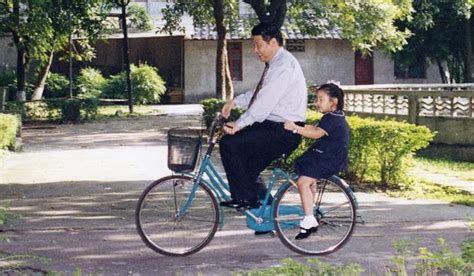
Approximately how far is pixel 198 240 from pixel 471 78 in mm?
28132

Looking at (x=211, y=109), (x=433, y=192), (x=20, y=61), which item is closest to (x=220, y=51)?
(x=211, y=109)

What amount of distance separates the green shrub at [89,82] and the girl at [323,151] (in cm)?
3083

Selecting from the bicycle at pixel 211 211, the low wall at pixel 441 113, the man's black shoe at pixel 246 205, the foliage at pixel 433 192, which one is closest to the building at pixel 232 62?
the low wall at pixel 441 113

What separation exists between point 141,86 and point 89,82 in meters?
3.00

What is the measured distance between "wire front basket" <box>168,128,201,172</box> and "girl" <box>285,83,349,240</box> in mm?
790

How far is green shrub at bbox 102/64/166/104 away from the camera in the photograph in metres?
37.0

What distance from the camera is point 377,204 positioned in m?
10.7

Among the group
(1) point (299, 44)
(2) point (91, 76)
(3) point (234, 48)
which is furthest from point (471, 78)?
(2) point (91, 76)

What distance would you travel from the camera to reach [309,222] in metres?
7.39

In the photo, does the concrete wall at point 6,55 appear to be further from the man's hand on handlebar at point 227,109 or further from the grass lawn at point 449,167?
the man's hand on handlebar at point 227,109

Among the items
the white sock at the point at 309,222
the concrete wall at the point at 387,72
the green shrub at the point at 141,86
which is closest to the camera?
→ the white sock at the point at 309,222

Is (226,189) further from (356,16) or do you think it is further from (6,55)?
(6,55)

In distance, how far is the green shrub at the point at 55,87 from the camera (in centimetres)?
3784

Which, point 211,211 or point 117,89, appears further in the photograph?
point 117,89
